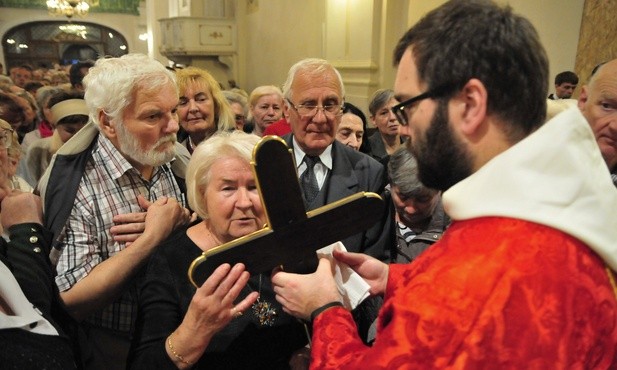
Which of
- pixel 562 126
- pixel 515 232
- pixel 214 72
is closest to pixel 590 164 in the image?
pixel 562 126

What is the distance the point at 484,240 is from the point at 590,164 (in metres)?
0.28

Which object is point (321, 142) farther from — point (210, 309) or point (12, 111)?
point (12, 111)

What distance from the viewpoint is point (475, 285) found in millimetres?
916

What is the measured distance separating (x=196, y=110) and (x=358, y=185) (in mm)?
1297

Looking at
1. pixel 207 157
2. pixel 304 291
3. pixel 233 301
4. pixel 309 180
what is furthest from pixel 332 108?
pixel 304 291

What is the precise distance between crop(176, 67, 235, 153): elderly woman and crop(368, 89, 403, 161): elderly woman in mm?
1391

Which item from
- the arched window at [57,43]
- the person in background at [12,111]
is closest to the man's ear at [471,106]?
the person in background at [12,111]

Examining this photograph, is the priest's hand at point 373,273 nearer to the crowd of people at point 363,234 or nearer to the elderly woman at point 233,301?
the crowd of people at point 363,234

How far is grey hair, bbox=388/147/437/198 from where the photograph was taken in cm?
214

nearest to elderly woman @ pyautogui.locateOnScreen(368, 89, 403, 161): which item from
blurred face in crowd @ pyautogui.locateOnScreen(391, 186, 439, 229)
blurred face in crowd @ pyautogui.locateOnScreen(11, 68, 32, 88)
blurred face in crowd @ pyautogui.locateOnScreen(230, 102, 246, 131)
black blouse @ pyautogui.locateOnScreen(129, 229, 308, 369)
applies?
blurred face in crowd @ pyautogui.locateOnScreen(230, 102, 246, 131)

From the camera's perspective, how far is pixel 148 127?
6.02ft

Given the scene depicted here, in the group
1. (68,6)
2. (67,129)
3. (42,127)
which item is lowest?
(42,127)

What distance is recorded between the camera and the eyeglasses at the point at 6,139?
65.9 inches

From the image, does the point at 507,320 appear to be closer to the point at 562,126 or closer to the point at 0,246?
the point at 562,126
